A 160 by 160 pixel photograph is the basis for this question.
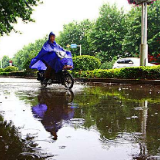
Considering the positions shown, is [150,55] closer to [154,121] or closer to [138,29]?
[138,29]

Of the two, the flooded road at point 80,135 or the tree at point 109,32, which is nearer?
the flooded road at point 80,135

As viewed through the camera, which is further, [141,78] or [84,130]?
[141,78]

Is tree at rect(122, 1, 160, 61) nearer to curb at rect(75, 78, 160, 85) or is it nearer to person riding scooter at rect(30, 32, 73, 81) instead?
curb at rect(75, 78, 160, 85)

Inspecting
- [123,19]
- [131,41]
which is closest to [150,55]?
[131,41]

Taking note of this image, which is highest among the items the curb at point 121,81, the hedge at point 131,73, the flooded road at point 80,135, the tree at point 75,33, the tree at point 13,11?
the tree at point 75,33

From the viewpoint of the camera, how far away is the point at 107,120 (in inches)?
171

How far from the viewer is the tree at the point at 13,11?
56.7 ft

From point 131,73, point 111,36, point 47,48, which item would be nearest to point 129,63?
point 131,73

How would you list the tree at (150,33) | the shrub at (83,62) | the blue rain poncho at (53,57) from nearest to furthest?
1. the blue rain poncho at (53,57)
2. the shrub at (83,62)
3. the tree at (150,33)

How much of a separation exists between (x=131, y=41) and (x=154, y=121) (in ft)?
116

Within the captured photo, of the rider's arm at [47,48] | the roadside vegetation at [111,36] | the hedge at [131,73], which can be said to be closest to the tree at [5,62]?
the roadside vegetation at [111,36]

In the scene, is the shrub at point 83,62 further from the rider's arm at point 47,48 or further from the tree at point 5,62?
the tree at point 5,62

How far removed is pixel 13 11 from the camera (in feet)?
58.6

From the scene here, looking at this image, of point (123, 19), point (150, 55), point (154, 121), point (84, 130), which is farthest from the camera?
point (123, 19)
